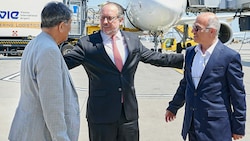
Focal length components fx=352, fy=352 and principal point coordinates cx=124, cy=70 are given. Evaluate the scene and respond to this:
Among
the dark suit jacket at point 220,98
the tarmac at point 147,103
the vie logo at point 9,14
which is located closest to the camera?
the dark suit jacket at point 220,98

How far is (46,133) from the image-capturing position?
1963 mm

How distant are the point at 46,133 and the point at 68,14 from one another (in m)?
0.69

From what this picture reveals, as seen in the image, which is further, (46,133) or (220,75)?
(220,75)

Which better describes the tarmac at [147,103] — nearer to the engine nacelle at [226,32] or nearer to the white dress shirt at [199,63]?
the white dress shirt at [199,63]

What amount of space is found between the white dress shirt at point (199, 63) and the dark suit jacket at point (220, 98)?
4 cm

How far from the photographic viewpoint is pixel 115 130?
8.60 feet

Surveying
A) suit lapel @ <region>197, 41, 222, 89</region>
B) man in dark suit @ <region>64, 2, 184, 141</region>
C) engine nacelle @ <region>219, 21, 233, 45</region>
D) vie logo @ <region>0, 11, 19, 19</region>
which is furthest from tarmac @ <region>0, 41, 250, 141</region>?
vie logo @ <region>0, 11, 19, 19</region>

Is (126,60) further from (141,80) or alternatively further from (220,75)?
(141,80)

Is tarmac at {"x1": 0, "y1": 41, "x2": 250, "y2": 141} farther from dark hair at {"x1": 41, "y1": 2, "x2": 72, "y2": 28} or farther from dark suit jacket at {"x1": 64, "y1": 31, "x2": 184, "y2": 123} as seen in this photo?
dark hair at {"x1": 41, "y1": 2, "x2": 72, "y2": 28}

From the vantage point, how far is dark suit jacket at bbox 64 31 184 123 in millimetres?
2582

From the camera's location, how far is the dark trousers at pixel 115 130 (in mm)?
2604

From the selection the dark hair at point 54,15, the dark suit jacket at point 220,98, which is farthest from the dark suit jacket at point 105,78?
the dark hair at point 54,15

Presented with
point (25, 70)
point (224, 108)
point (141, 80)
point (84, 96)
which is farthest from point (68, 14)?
point (141, 80)

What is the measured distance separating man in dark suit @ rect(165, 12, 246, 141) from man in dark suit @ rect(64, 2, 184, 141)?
0.48m
